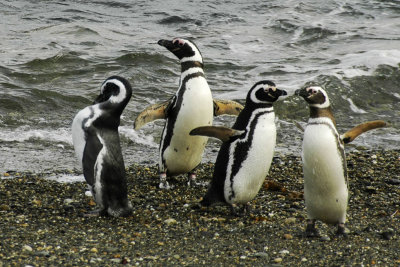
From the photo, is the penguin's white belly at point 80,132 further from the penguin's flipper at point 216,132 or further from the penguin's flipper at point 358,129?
the penguin's flipper at point 358,129

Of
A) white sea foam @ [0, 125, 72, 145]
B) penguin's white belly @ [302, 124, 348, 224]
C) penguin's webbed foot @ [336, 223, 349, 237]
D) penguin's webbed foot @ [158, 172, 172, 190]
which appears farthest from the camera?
white sea foam @ [0, 125, 72, 145]

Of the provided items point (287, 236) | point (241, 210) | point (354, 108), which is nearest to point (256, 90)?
point (241, 210)

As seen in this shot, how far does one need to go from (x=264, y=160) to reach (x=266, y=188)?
991 millimetres

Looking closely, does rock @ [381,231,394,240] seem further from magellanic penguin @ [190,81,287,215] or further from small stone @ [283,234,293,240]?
magellanic penguin @ [190,81,287,215]

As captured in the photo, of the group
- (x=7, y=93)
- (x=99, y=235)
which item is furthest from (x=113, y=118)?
(x=7, y=93)

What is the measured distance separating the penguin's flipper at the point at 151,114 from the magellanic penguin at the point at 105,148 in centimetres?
95

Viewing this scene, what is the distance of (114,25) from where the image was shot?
1659cm

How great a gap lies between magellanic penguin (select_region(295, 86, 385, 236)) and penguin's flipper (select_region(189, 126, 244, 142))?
2.59 feet

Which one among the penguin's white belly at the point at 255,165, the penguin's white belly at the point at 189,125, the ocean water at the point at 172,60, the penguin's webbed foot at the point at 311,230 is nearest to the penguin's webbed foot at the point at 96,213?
the penguin's white belly at the point at 255,165

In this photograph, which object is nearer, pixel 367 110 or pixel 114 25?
pixel 367 110

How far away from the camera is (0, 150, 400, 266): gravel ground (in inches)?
184

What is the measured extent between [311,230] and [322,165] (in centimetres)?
52

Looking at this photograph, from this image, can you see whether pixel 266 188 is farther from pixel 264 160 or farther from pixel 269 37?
pixel 269 37

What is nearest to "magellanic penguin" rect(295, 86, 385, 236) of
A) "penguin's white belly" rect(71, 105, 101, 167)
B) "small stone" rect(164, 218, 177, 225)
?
"small stone" rect(164, 218, 177, 225)
